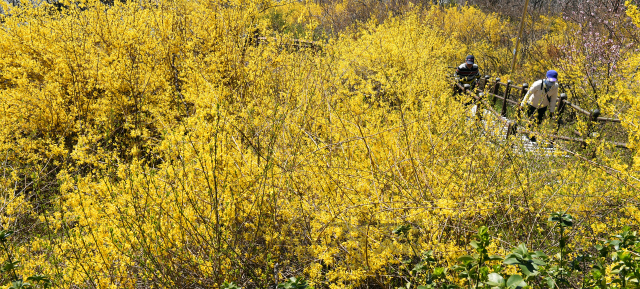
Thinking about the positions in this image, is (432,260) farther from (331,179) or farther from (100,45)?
(100,45)

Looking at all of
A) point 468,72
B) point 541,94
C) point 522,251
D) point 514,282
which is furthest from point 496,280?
point 468,72

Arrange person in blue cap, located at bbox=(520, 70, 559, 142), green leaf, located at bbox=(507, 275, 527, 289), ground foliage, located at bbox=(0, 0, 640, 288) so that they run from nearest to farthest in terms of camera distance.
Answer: green leaf, located at bbox=(507, 275, 527, 289) → ground foliage, located at bbox=(0, 0, 640, 288) → person in blue cap, located at bbox=(520, 70, 559, 142)

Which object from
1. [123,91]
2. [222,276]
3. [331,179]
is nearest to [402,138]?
[331,179]

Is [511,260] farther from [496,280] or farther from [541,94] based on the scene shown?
[541,94]

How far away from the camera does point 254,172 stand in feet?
9.40

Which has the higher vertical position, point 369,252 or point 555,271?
point 555,271

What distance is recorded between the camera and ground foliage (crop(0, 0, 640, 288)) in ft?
7.69

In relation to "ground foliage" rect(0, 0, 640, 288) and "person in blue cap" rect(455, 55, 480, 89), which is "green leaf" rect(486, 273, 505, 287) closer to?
"ground foliage" rect(0, 0, 640, 288)

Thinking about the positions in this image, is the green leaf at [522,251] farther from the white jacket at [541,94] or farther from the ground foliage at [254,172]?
the white jacket at [541,94]

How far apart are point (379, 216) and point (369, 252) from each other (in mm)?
264

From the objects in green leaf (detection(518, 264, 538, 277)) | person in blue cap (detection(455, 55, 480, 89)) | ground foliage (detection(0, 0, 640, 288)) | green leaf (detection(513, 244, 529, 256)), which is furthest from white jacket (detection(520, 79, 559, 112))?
green leaf (detection(518, 264, 538, 277))

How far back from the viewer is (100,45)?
6.19 meters

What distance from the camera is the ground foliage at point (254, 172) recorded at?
7.69 ft

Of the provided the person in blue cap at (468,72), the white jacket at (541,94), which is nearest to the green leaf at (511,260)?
the white jacket at (541,94)
